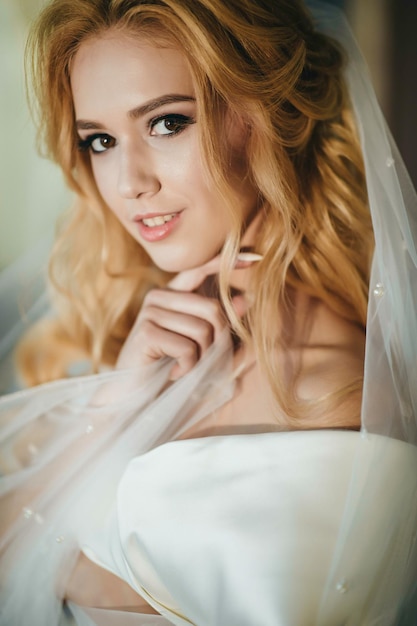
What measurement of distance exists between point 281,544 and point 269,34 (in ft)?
2.40

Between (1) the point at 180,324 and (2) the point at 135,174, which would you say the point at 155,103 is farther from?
(1) the point at 180,324

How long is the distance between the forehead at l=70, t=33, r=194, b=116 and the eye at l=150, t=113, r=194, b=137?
0.12 feet

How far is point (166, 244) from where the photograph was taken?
0.97m

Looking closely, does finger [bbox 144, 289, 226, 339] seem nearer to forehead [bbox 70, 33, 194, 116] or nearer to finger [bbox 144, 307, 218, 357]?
finger [bbox 144, 307, 218, 357]

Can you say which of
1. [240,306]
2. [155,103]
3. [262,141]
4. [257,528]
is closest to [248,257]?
[240,306]

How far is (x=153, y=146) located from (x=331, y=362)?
1.43 feet

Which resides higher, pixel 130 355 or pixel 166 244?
pixel 166 244

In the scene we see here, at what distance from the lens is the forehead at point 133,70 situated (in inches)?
32.6

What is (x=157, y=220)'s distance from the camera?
958mm

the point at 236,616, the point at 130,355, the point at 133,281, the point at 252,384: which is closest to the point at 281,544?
the point at 236,616

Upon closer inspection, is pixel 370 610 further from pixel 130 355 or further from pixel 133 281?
pixel 133 281

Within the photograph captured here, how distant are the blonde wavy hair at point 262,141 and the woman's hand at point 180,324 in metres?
0.04

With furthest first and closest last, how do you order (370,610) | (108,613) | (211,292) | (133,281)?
(133,281), (211,292), (108,613), (370,610)

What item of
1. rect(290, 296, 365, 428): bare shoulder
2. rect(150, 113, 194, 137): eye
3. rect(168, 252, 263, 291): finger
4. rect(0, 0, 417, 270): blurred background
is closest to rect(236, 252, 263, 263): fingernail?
rect(168, 252, 263, 291): finger
